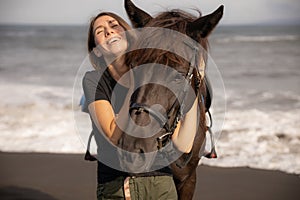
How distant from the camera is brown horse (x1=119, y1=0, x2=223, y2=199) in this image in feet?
4.91

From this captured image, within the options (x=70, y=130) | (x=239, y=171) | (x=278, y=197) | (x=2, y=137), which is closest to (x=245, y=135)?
(x=239, y=171)

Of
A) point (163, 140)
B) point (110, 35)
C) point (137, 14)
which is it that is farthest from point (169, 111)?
point (137, 14)

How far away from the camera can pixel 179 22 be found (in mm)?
1819

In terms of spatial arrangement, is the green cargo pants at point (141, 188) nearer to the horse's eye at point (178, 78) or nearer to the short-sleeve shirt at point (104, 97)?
the short-sleeve shirt at point (104, 97)

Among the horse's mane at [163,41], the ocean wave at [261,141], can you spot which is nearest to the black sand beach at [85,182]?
the ocean wave at [261,141]

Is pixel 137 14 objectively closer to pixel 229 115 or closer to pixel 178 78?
pixel 178 78

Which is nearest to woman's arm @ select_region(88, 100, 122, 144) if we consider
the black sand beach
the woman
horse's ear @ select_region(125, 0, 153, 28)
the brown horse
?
the woman

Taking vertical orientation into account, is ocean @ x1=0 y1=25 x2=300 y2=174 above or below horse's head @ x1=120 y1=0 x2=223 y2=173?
below

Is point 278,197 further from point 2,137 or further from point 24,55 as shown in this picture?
point 24,55

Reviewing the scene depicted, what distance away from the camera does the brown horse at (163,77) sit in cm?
150

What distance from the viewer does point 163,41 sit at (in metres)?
1.67

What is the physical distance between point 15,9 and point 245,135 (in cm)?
510

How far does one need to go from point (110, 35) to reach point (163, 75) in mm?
438

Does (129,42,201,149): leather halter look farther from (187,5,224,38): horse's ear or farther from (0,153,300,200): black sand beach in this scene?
(0,153,300,200): black sand beach
